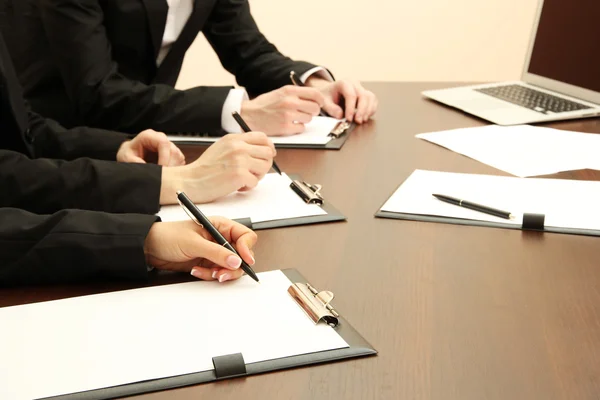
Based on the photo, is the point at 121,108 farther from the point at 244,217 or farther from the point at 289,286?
the point at 289,286

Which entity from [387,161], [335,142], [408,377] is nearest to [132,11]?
[335,142]

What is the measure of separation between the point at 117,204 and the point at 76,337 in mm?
372

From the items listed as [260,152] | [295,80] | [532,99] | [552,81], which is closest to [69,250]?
[260,152]

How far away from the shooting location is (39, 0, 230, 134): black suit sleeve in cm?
147

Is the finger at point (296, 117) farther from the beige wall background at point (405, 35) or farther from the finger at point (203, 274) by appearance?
the beige wall background at point (405, 35)

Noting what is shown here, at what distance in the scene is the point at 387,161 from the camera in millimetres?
1293

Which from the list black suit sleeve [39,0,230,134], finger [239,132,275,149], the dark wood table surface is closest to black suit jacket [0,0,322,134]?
black suit sleeve [39,0,230,134]

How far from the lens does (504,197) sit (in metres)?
1.08

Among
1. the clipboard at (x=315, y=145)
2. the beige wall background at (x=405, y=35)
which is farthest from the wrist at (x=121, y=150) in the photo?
the beige wall background at (x=405, y=35)

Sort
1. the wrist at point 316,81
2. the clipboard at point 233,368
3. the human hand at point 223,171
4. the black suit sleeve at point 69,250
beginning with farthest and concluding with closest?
the wrist at point 316,81, the human hand at point 223,171, the black suit sleeve at point 69,250, the clipboard at point 233,368

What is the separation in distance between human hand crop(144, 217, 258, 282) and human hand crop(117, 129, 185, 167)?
1.31ft

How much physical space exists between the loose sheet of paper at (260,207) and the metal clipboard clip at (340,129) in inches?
13.2

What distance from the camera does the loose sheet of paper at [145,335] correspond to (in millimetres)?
635

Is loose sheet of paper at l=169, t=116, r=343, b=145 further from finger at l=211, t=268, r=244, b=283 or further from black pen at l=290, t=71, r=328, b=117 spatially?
finger at l=211, t=268, r=244, b=283
